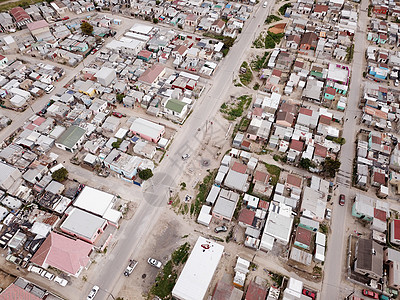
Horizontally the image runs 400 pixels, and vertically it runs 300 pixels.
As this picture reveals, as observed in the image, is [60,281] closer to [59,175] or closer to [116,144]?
[59,175]

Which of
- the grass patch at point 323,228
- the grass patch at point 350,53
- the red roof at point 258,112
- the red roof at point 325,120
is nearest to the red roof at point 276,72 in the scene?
the red roof at point 258,112

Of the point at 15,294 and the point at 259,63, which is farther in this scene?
the point at 259,63

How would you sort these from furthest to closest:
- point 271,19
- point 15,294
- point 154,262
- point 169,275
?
point 271,19, point 154,262, point 169,275, point 15,294

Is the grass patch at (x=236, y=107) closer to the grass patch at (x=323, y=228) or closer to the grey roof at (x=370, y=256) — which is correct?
the grass patch at (x=323, y=228)

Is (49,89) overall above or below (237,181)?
above

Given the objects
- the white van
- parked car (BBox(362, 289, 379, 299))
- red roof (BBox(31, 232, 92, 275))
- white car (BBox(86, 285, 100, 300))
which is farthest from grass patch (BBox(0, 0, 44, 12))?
parked car (BBox(362, 289, 379, 299))

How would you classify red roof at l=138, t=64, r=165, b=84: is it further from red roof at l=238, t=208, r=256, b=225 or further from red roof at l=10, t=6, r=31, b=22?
red roof at l=10, t=6, r=31, b=22

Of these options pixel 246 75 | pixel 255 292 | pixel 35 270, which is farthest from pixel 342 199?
pixel 35 270
